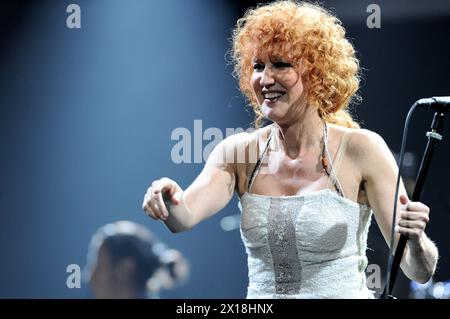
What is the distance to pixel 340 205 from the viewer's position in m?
1.82

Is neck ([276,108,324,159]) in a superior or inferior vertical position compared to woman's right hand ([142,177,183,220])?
superior

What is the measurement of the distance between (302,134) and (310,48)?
22 cm

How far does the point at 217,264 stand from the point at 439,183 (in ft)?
3.57

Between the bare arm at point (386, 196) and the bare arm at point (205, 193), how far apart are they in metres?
0.33

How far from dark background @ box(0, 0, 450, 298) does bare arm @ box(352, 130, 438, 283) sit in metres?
1.52

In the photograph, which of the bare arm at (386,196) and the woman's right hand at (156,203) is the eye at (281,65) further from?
the woman's right hand at (156,203)

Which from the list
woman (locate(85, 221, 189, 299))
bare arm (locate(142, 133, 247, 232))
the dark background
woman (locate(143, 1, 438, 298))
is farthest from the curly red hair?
the dark background

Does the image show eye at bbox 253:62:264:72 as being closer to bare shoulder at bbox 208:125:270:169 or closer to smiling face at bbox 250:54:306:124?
smiling face at bbox 250:54:306:124

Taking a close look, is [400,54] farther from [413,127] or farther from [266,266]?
[266,266]

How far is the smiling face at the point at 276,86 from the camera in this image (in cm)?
183

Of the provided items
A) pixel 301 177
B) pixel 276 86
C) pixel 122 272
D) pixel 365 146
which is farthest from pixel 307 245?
pixel 122 272

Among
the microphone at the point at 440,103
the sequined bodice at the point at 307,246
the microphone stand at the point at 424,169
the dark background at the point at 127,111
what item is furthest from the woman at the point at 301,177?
the dark background at the point at 127,111

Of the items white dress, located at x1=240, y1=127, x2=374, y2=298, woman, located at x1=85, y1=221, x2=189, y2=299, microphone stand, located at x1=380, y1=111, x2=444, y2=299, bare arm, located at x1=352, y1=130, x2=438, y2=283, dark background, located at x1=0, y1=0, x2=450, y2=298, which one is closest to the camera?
microphone stand, located at x1=380, y1=111, x2=444, y2=299

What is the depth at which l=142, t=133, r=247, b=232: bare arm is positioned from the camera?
5.73ft
